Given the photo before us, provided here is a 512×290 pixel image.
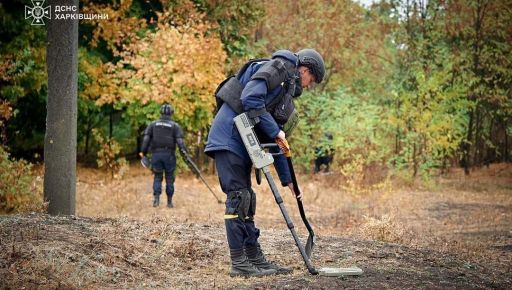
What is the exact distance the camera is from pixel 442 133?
21.0m

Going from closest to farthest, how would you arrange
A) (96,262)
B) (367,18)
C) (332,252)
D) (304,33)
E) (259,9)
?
(96,262) < (332,252) < (259,9) < (304,33) < (367,18)

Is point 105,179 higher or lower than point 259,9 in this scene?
lower

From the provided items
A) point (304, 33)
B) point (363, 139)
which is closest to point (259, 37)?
point (304, 33)

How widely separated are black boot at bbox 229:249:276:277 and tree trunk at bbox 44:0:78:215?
420 cm

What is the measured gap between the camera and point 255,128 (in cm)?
668

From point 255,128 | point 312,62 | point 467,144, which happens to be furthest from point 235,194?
point 467,144

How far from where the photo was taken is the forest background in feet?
63.3

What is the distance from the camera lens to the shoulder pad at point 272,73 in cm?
637

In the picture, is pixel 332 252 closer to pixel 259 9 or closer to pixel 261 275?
pixel 261 275

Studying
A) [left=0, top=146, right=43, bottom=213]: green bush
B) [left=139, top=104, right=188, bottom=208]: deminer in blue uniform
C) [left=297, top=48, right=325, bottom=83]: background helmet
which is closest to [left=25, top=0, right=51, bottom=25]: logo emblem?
[left=139, top=104, right=188, bottom=208]: deminer in blue uniform

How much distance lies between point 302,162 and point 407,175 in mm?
4601

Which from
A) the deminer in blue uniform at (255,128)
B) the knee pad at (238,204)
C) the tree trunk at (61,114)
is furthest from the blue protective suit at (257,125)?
the tree trunk at (61,114)

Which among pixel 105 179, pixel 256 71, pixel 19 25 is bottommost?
pixel 105 179

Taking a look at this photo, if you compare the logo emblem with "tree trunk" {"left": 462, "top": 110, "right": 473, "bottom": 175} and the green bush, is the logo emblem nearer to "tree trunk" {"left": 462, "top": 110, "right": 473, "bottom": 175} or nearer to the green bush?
the green bush
